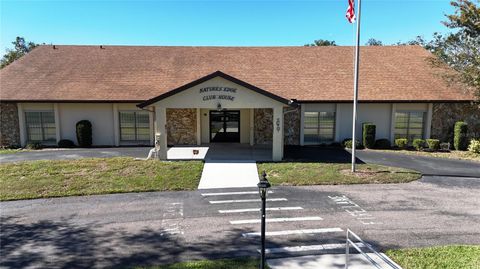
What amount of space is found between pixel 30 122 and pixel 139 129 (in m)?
6.56

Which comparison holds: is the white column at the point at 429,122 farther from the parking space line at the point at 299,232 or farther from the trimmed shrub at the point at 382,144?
the parking space line at the point at 299,232

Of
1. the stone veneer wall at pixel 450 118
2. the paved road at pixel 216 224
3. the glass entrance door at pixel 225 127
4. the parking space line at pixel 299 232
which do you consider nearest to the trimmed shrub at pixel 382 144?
the stone veneer wall at pixel 450 118

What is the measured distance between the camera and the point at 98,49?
2480cm

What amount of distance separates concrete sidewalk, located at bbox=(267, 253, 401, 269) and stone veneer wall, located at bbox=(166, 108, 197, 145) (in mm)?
14644

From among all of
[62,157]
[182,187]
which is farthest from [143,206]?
[62,157]

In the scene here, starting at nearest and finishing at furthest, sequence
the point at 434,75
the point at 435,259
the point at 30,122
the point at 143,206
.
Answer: the point at 435,259 → the point at 143,206 → the point at 30,122 → the point at 434,75

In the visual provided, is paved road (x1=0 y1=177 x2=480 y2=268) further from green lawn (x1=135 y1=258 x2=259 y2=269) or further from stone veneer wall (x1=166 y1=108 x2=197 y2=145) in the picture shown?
stone veneer wall (x1=166 y1=108 x2=197 y2=145)

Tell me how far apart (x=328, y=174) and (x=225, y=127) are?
9.34m

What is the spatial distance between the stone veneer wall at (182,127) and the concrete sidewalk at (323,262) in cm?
1464

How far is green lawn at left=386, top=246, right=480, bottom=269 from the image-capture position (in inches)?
239

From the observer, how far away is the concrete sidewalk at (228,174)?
1200 centimetres

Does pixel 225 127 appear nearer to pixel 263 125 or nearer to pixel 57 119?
pixel 263 125

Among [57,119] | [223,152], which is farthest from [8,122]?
[223,152]

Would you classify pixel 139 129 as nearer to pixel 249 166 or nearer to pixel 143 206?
pixel 249 166
